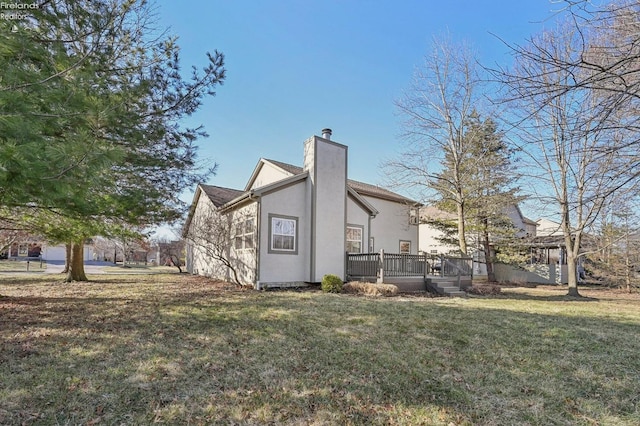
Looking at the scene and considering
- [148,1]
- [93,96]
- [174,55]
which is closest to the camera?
[93,96]

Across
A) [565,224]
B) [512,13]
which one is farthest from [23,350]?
[565,224]

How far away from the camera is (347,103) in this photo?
1462 cm

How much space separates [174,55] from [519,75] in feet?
25.0

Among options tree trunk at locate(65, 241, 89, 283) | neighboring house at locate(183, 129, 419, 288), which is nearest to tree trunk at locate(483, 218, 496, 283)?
neighboring house at locate(183, 129, 419, 288)

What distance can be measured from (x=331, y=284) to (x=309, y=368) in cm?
770

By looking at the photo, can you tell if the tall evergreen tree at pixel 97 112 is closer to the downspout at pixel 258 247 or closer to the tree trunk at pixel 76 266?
the downspout at pixel 258 247

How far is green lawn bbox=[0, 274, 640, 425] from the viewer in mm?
3320

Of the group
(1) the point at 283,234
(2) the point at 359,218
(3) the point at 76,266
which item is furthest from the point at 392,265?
(3) the point at 76,266

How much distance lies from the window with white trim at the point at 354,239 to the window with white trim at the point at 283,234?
2856 mm

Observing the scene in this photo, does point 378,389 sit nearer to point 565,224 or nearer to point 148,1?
point 148,1

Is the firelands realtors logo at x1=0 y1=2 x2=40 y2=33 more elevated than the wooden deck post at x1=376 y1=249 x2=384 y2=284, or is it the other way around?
the firelands realtors logo at x1=0 y1=2 x2=40 y2=33

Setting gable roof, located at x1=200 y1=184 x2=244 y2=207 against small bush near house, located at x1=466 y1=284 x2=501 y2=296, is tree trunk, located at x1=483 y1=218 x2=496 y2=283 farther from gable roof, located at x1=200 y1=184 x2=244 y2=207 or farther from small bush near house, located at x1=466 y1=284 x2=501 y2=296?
gable roof, located at x1=200 y1=184 x2=244 y2=207

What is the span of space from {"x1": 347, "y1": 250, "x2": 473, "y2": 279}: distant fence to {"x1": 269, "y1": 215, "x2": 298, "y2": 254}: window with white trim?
2.57m

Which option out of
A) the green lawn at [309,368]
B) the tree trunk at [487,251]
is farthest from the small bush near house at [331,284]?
the tree trunk at [487,251]
